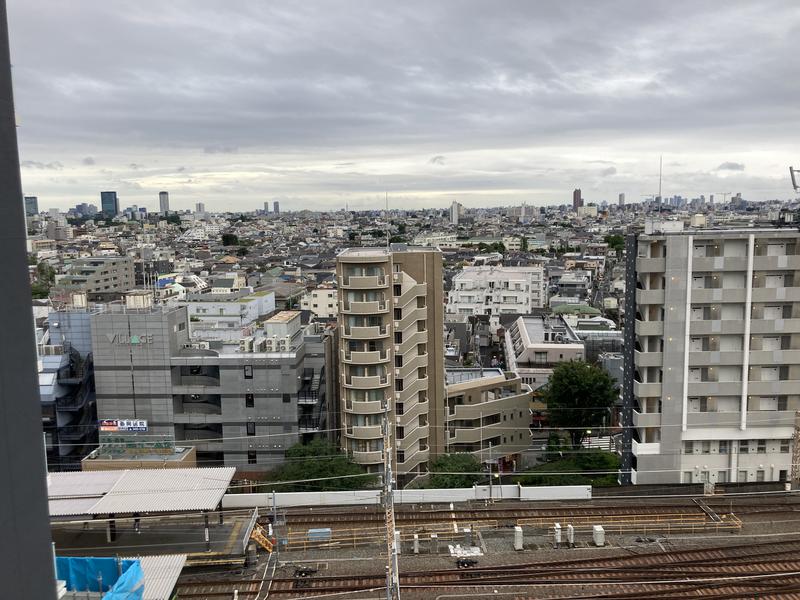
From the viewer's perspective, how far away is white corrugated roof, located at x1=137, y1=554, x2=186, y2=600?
10.5m

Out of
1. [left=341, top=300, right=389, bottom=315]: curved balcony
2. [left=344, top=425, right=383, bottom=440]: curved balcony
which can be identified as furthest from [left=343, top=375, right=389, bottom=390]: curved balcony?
[left=341, top=300, right=389, bottom=315]: curved balcony

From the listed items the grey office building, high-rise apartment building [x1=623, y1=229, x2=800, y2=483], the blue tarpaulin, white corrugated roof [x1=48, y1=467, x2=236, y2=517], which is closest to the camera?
the blue tarpaulin

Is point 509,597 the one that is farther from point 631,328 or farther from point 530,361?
point 530,361

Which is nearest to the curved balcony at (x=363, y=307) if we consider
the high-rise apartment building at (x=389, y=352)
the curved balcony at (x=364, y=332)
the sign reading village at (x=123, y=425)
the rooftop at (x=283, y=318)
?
the high-rise apartment building at (x=389, y=352)

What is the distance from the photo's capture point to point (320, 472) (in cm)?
1866

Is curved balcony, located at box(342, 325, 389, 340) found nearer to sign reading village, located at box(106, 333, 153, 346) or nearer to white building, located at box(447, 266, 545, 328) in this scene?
sign reading village, located at box(106, 333, 153, 346)

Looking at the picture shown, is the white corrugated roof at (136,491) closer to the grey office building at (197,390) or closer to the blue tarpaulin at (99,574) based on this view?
the blue tarpaulin at (99,574)

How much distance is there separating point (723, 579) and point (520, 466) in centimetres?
1231

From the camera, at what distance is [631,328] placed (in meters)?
19.5

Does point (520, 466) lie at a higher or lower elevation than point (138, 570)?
lower

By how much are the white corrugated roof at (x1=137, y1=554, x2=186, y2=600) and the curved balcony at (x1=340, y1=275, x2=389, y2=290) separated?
33.9 ft

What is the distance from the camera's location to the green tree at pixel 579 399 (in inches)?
985

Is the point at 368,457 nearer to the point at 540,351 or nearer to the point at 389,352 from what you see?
the point at 389,352

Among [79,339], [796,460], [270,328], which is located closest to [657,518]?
[796,460]
